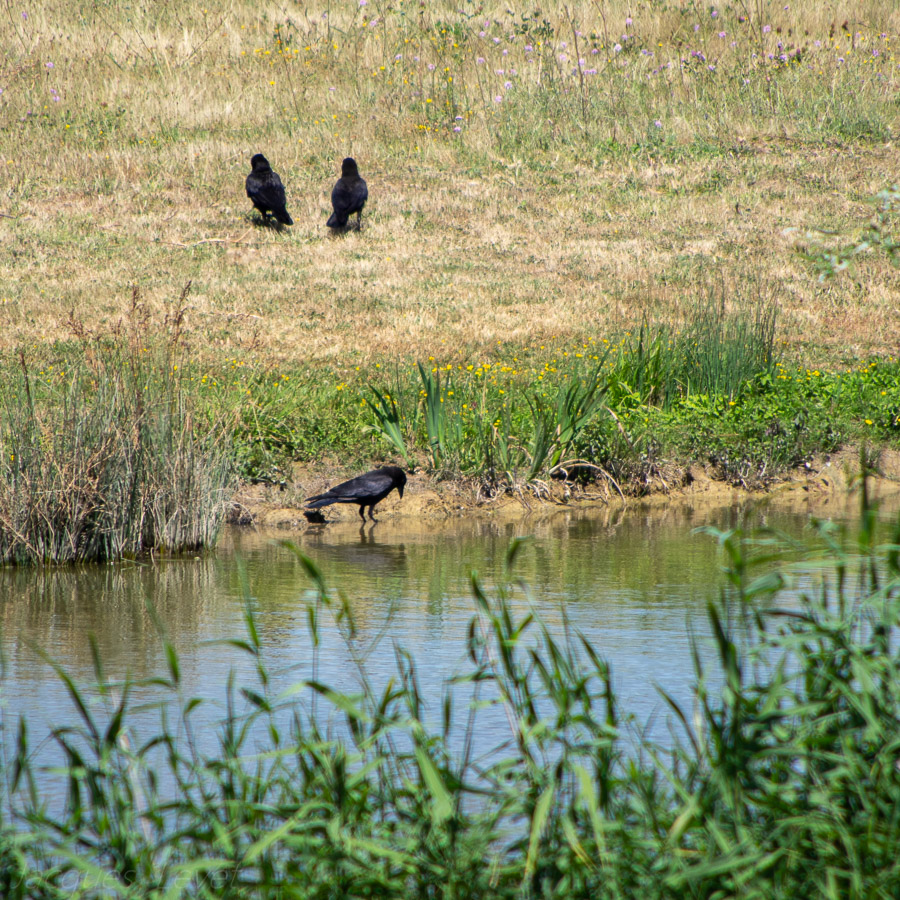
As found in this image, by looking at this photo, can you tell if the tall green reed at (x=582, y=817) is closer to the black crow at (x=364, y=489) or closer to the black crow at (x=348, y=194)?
the black crow at (x=364, y=489)

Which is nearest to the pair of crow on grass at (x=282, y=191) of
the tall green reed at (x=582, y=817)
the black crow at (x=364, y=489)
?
the black crow at (x=364, y=489)

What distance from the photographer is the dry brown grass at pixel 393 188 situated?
1401cm

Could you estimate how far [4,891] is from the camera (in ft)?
9.56

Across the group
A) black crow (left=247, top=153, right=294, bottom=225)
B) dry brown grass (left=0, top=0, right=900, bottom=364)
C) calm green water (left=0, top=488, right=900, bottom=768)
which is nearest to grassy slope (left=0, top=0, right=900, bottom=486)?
dry brown grass (left=0, top=0, right=900, bottom=364)

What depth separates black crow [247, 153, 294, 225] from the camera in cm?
1669

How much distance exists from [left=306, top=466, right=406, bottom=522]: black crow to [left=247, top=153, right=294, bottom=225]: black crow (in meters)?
8.69

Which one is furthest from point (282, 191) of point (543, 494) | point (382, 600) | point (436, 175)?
point (382, 600)

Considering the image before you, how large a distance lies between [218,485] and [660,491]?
398 cm

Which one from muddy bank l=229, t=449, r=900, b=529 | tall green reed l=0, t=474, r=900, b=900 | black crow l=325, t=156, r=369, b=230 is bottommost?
tall green reed l=0, t=474, r=900, b=900

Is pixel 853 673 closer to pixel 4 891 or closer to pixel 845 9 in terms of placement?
pixel 4 891

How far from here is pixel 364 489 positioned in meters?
8.97

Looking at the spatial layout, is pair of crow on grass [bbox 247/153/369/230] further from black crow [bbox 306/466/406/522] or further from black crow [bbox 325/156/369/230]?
black crow [bbox 306/466/406/522]

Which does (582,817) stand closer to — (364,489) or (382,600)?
(382,600)

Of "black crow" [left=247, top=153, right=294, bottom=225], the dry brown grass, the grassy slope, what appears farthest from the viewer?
"black crow" [left=247, top=153, right=294, bottom=225]
